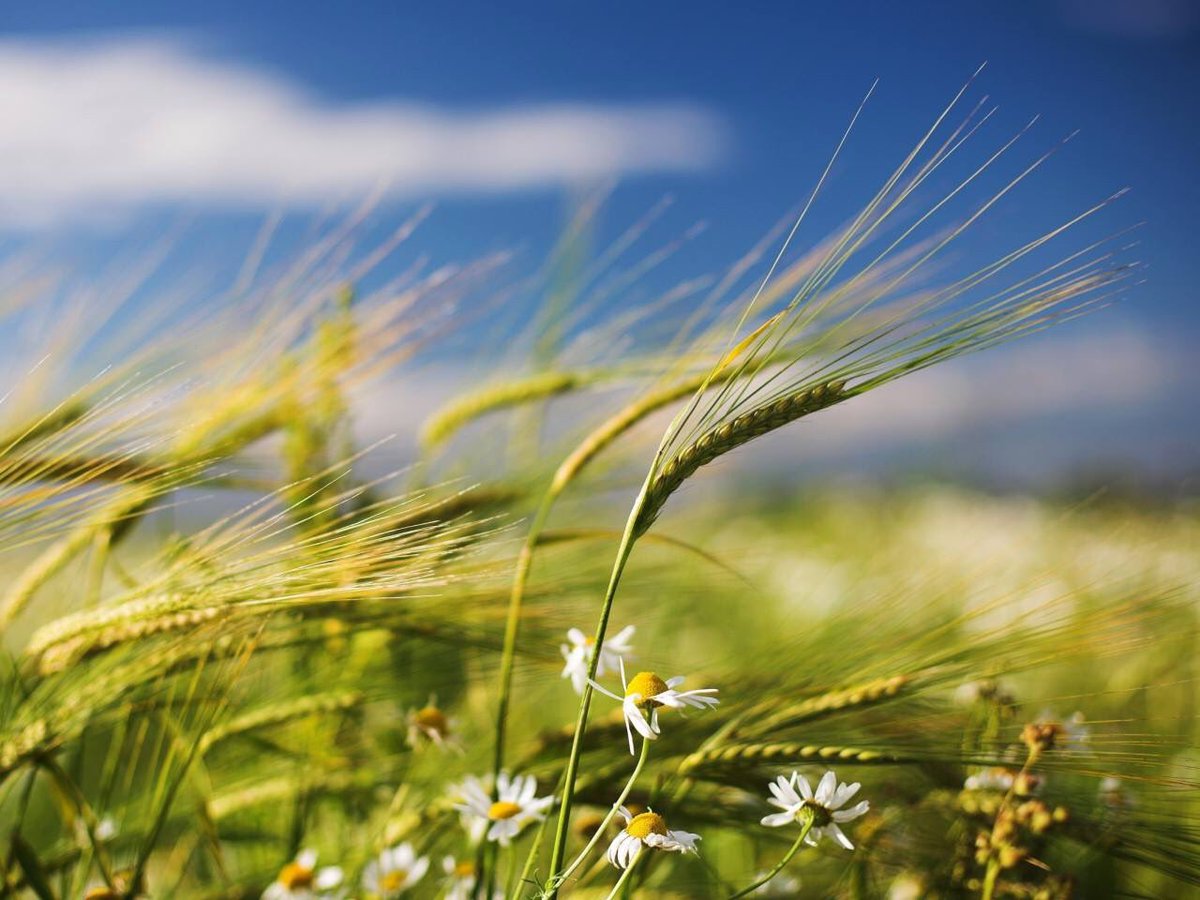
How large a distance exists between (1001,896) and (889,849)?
0.10m

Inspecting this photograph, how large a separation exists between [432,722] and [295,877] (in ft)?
0.61

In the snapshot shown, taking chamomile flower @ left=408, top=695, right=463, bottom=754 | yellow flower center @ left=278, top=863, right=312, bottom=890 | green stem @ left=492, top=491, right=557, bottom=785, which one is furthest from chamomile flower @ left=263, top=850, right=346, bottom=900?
green stem @ left=492, top=491, right=557, bottom=785

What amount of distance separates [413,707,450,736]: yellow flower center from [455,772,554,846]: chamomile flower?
80mm

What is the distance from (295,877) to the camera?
0.87 meters

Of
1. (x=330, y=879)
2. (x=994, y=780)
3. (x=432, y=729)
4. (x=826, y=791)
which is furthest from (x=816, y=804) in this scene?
(x=330, y=879)

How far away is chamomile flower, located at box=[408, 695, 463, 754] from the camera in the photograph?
834 mm

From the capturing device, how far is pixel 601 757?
85 centimetres

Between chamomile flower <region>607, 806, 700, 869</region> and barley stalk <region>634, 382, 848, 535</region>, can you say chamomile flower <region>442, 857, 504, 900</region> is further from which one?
barley stalk <region>634, 382, 848, 535</region>

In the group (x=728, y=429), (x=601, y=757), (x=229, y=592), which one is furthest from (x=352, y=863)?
(x=728, y=429)

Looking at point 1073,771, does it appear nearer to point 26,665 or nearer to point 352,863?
point 352,863

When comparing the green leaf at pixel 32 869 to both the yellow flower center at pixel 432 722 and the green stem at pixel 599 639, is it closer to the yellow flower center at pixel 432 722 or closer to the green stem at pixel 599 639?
the yellow flower center at pixel 432 722

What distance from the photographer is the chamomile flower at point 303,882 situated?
86 cm

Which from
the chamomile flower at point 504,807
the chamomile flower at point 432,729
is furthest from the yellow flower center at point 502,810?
the chamomile flower at point 432,729

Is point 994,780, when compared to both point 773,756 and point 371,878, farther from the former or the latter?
point 371,878
